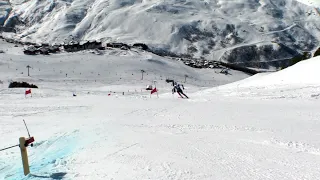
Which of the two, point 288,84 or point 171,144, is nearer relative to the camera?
point 171,144

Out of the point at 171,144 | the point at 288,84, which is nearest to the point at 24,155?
the point at 171,144

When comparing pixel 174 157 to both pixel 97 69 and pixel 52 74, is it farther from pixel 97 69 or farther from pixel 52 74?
pixel 97 69

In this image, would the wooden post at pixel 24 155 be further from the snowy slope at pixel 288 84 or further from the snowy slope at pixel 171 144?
the snowy slope at pixel 288 84

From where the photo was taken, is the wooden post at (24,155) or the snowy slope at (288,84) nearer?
the wooden post at (24,155)

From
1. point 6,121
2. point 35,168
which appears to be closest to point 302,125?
point 35,168

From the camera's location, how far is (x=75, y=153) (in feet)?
30.4

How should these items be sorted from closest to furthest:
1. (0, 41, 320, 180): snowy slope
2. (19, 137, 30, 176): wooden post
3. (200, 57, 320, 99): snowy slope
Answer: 1. (0, 41, 320, 180): snowy slope
2. (19, 137, 30, 176): wooden post
3. (200, 57, 320, 99): snowy slope

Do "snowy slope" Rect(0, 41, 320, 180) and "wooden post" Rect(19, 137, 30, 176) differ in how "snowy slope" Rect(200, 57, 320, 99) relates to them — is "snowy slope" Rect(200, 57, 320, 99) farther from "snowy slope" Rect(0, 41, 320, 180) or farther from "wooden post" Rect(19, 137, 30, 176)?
"wooden post" Rect(19, 137, 30, 176)

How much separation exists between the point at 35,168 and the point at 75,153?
44.3 inches

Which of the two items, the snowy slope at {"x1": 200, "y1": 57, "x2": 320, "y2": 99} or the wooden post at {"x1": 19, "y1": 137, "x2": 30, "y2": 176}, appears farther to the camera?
the snowy slope at {"x1": 200, "y1": 57, "x2": 320, "y2": 99}

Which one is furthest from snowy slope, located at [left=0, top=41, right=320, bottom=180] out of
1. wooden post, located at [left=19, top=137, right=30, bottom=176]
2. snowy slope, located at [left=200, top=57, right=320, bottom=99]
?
snowy slope, located at [left=200, top=57, right=320, bottom=99]

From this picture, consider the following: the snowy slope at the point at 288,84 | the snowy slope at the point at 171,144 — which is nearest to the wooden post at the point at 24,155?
the snowy slope at the point at 171,144

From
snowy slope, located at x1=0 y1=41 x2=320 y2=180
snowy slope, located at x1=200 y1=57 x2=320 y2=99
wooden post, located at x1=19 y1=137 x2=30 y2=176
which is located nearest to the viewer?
snowy slope, located at x1=0 y1=41 x2=320 y2=180

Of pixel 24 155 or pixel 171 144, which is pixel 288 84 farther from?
pixel 24 155
